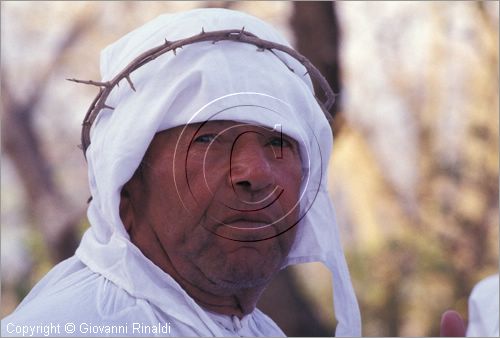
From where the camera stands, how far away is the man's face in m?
2.07

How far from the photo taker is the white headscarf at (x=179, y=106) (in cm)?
211

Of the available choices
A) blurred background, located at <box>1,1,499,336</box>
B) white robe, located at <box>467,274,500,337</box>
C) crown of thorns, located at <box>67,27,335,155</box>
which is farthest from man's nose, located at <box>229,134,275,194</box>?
blurred background, located at <box>1,1,499,336</box>

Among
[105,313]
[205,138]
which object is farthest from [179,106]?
[105,313]

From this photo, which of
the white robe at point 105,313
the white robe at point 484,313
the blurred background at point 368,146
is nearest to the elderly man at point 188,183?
the white robe at point 105,313

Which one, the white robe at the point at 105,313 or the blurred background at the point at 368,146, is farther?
the blurred background at the point at 368,146

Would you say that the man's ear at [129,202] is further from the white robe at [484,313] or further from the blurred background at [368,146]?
the blurred background at [368,146]

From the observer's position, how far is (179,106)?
2123 millimetres

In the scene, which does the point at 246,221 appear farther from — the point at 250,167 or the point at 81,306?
the point at 81,306

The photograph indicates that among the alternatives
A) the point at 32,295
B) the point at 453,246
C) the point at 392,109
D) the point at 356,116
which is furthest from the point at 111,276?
the point at 453,246

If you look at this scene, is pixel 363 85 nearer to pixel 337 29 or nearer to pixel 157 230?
pixel 337 29

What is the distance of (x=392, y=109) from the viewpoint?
6645mm

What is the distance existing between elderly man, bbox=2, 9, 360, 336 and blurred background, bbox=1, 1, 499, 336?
8.77 ft

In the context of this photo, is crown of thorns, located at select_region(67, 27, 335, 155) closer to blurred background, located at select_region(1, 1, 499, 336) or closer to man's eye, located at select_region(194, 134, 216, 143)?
man's eye, located at select_region(194, 134, 216, 143)

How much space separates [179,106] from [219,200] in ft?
0.83
